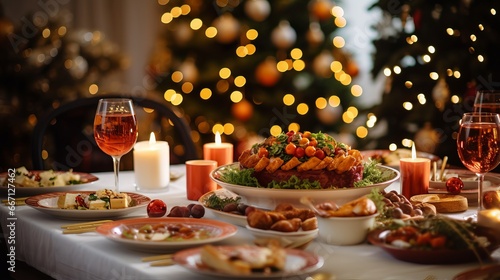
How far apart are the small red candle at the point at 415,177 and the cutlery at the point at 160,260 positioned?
78 centimetres

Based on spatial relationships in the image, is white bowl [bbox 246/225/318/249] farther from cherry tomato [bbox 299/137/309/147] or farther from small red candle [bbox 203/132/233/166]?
small red candle [bbox 203/132/233/166]

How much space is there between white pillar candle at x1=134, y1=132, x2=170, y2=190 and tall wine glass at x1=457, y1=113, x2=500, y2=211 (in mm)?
845

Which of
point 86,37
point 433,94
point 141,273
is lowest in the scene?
point 141,273

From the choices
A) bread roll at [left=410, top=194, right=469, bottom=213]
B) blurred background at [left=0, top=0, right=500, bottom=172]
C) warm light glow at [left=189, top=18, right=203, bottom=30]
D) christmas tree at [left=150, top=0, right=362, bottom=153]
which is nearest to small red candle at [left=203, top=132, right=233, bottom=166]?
bread roll at [left=410, top=194, right=469, bottom=213]

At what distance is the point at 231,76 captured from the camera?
16.3 feet

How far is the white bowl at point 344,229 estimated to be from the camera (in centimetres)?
151

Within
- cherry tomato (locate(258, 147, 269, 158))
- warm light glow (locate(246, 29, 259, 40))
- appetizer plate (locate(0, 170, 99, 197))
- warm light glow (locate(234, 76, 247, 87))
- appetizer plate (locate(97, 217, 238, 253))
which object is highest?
warm light glow (locate(246, 29, 259, 40))

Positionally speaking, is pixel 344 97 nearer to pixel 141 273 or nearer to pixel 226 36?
pixel 226 36

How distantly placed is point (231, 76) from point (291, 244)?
357 cm

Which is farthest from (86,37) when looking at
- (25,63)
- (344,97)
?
(344,97)

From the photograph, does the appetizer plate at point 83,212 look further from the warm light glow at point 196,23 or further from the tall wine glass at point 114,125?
the warm light glow at point 196,23

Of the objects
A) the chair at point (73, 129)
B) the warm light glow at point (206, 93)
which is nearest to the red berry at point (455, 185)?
the chair at point (73, 129)

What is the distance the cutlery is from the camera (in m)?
1.37

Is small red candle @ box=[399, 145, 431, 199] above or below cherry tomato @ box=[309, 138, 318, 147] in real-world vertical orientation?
below
